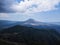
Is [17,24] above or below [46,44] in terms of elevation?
above

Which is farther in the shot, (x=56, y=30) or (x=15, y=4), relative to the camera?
(x=15, y=4)

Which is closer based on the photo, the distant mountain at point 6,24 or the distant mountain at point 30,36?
the distant mountain at point 30,36

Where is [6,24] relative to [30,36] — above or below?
above

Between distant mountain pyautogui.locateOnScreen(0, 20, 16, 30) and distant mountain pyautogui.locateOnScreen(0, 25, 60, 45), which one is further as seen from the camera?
distant mountain pyautogui.locateOnScreen(0, 20, 16, 30)

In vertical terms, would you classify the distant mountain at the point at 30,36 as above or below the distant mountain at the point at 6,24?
below

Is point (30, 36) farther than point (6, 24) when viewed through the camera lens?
No

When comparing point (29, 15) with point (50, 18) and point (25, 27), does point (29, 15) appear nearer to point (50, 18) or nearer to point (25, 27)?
point (25, 27)

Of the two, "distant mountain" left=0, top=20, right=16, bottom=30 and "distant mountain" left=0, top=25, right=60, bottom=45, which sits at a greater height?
"distant mountain" left=0, top=20, right=16, bottom=30

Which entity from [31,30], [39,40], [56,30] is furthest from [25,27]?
[56,30]
